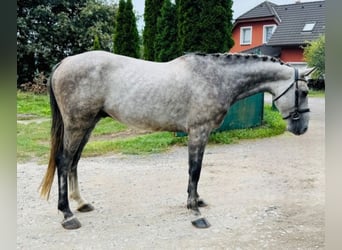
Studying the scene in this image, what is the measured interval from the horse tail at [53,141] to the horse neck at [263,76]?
88 cm

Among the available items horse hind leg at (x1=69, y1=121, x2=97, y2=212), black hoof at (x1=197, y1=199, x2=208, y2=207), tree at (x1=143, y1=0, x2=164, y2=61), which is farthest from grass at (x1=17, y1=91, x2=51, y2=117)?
black hoof at (x1=197, y1=199, x2=208, y2=207)

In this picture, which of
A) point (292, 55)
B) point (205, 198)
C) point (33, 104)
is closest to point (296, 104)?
point (292, 55)

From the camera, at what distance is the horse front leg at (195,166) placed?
194cm

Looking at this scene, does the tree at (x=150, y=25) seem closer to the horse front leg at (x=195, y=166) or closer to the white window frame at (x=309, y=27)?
the horse front leg at (x=195, y=166)

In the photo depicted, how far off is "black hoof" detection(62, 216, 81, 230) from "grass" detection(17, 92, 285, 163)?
0.34 meters

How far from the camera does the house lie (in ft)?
6.57

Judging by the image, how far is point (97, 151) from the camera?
2215 millimetres

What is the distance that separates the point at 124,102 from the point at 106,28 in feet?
1.55

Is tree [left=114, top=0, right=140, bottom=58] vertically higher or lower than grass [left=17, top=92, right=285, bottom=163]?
higher

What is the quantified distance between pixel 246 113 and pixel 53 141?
3.99 ft

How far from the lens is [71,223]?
6.49ft

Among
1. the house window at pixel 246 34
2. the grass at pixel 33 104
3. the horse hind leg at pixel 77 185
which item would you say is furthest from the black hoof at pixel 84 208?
the house window at pixel 246 34

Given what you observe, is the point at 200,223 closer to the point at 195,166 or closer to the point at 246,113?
the point at 195,166

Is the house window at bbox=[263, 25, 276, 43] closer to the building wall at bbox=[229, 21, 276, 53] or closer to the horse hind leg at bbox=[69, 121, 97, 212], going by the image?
the building wall at bbox=[229, 21, 276, 53]
